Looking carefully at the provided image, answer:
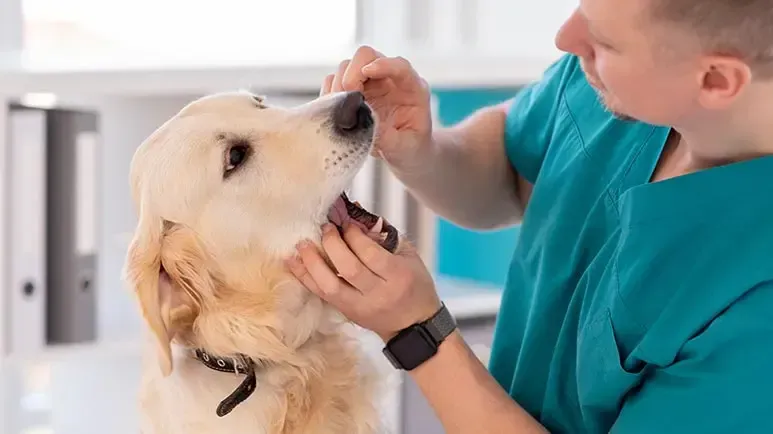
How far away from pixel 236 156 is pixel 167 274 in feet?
0.55

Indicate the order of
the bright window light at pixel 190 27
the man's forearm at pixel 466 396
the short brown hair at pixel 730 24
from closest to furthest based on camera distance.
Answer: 1. the short brown hair at pixel 730 24
2. the man's forearm at pixel 466 396
3. the bright window light at pixel 190 27

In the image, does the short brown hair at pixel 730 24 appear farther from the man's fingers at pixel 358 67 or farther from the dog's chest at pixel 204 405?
the dog's chest at pixel 204 405

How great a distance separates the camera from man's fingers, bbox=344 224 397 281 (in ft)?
3.16

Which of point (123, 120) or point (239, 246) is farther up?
point (239, 246)

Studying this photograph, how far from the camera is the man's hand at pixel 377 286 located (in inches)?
37.9

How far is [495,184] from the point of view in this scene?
129 cm

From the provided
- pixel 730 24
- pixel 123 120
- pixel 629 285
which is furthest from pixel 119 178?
pixel 730 24

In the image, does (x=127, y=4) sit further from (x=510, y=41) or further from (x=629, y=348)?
(x=629, y=348)

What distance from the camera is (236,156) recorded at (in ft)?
3.63

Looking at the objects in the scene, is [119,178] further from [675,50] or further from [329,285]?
[675,50]

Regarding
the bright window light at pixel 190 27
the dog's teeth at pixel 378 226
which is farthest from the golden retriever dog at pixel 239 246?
the bright window light at pixel 190 27

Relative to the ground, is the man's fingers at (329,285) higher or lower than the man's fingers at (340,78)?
lower

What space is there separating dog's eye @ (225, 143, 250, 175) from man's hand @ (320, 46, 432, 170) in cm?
15

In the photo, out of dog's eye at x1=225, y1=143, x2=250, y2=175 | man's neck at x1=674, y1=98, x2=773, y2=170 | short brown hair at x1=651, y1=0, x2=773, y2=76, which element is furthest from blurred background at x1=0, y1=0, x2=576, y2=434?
short brown hair at x1=651, y1=0, x2=773, y2=76
